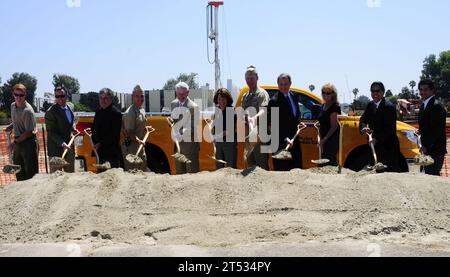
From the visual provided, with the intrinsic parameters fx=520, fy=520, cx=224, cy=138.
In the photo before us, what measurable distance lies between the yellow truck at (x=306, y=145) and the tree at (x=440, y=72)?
2887 inches

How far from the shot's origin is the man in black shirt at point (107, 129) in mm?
7406

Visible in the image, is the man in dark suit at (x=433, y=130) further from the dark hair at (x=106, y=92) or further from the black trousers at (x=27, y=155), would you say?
the black trousers at (x=27, y=155)

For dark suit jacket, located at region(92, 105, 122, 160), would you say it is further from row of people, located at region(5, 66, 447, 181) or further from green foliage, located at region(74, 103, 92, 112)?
green foliage, located at region(74, 103, 92, 112)

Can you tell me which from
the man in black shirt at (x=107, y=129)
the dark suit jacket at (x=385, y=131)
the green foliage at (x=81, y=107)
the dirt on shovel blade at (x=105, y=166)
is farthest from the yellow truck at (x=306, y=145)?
the green foliage at (x=81, y=107)

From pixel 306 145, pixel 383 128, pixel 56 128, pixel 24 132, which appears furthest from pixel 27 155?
pixel 383 128

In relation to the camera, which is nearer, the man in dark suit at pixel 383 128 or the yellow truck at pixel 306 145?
the man in dark suit at pixel 383 128

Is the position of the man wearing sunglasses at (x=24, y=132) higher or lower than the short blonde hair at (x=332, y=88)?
lower

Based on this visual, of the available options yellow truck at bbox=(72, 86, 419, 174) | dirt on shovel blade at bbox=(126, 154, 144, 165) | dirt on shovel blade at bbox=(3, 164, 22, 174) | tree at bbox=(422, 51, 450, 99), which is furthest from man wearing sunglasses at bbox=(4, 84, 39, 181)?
tree at bbox=(422, 51, 450, 99)

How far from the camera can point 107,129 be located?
7.41 m

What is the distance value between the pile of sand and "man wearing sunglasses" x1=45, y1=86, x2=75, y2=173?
3.94ft

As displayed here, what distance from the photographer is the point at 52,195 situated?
6.30 m

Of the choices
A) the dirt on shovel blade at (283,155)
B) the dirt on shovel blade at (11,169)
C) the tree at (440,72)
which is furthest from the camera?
the tree at (440,72)
